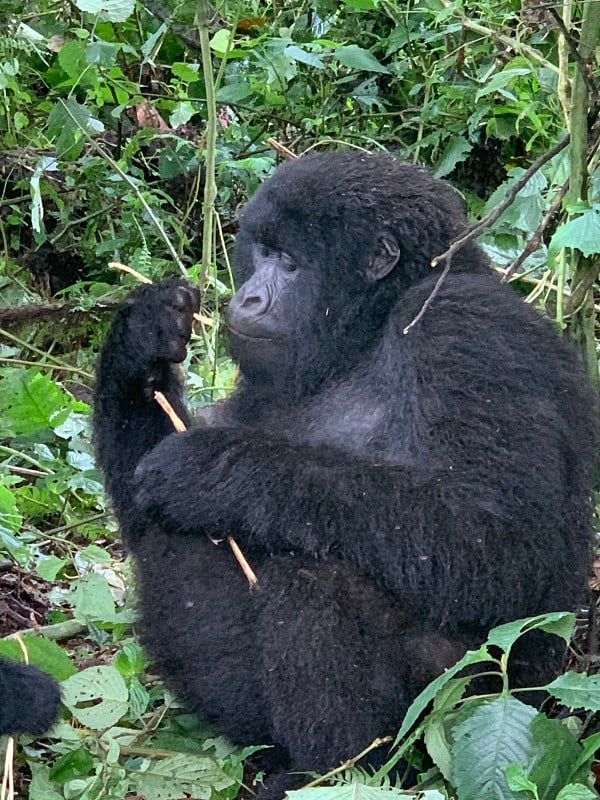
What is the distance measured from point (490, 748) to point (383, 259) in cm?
128

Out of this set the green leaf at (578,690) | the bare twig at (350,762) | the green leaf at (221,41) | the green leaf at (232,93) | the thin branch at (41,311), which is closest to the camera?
the green leaf at (578,690)

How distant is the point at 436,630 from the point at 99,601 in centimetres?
94

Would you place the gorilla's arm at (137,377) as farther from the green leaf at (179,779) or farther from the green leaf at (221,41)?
the green leaf at (221,41)

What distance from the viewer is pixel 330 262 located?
3.13 metres

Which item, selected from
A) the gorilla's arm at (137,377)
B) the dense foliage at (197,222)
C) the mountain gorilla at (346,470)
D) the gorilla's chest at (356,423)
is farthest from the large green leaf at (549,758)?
the gorilla's arm at (137,377)

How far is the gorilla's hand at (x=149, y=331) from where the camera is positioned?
3225 mm

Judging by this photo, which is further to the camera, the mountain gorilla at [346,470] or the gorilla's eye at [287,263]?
the gorilla's eye at [287,263]

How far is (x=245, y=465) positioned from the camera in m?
2.78

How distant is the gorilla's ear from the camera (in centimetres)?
308

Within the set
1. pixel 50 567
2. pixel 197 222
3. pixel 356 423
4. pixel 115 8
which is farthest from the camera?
pixel 197 222

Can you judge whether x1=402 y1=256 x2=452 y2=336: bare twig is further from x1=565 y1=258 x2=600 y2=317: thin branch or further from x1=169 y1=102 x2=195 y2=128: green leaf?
x1=169 y1=102 x2=195 y2=128: green leaf

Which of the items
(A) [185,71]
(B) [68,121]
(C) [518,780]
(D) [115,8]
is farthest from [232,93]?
(C) [518,780]

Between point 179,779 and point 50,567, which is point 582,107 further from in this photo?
point 179,779

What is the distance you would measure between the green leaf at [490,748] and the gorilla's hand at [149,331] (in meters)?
1.32
